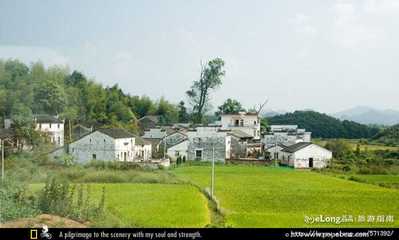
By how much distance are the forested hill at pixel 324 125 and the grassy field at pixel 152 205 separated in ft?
4.63

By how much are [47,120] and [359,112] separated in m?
3.41

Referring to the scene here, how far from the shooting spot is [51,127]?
5.77 metres

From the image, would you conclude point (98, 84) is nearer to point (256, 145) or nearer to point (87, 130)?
point (87, 130)

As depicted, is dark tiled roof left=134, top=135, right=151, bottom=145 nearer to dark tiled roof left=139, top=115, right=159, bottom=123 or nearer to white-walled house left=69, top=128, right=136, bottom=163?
white-walled house left=69, top=128, right=136, bottom=163

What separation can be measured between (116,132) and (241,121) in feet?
4.85

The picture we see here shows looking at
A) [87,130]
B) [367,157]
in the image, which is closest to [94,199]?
[87,130]

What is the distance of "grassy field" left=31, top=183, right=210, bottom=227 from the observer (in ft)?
16.8

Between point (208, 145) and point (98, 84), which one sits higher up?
point (98, 84)

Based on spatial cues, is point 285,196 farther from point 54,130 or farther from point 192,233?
point 54,130

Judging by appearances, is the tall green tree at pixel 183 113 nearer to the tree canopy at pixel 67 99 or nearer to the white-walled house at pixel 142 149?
the tree canopy at pixel 67 99

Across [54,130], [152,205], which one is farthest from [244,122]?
[54,130]

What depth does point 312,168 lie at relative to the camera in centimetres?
672

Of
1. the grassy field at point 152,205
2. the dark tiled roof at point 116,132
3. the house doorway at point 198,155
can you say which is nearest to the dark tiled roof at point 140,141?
the dark tiled roof at point 116,132

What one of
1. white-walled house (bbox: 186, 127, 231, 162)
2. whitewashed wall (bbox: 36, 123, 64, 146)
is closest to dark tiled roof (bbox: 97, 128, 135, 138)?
whitewashed wall (bbox: 36, 123, 64, 146)
